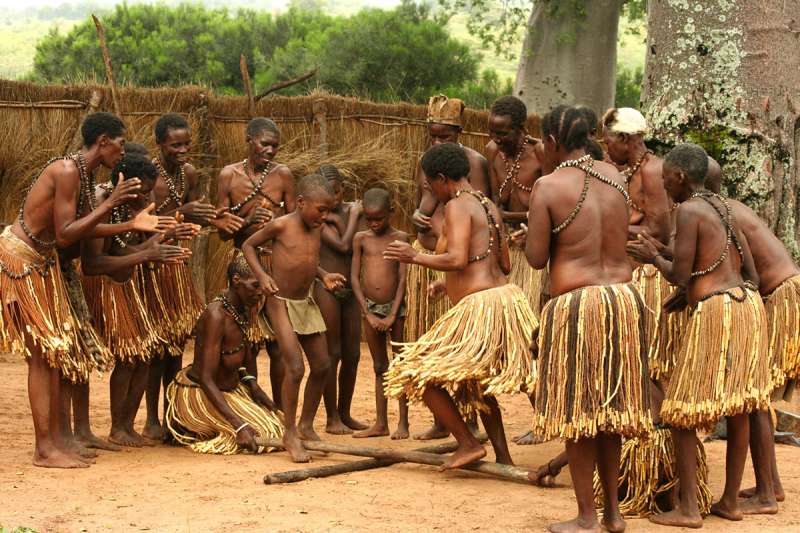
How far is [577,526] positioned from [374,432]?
2.68m

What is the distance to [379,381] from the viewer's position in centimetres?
751

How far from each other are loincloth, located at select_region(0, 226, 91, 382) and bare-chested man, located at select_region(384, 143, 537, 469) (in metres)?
1.82

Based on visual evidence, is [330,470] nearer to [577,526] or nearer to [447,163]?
[577,526]

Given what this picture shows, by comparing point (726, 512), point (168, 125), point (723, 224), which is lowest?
point (726, 512)

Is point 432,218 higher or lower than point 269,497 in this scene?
higher

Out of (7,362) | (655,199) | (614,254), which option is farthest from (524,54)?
(614,254)

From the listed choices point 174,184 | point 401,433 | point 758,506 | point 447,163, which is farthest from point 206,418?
point 758,506

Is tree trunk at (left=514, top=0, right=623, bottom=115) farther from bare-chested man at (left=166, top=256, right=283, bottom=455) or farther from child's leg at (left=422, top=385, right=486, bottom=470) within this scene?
child's leg at (left=422, top=385, right=486, bottom=470)

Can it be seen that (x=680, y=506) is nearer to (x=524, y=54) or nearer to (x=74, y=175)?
(x=74, y=175)

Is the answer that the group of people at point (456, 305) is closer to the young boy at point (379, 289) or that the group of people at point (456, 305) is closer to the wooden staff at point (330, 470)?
the young boy at point (379, 289)

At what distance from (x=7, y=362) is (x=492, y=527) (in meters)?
6.76

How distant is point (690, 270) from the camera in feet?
17.5

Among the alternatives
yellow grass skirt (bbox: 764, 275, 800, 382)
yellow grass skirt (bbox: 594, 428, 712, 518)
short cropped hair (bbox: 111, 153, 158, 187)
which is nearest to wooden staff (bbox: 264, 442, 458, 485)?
yellow grass skirt (bbox: 594, 428, 712, 518)

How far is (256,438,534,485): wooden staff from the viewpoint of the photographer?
19.5 ft
